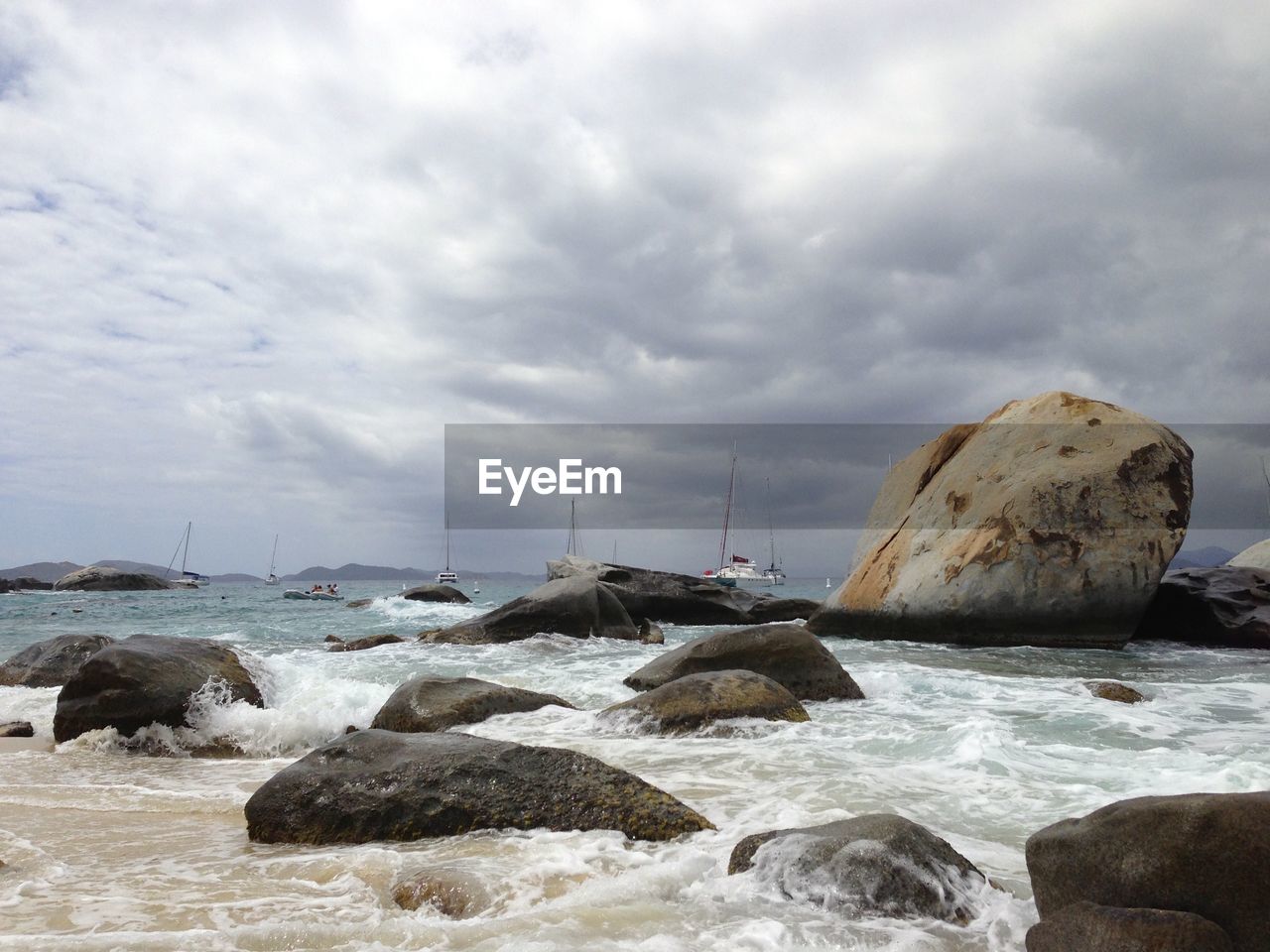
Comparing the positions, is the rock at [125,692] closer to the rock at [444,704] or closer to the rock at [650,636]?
the rock at [444,704]

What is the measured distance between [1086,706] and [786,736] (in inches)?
153

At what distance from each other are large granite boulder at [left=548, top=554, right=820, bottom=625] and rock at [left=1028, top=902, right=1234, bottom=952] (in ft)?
74.0

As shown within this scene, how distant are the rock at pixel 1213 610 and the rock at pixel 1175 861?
15.8m

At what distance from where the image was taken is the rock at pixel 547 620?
17625 millimetres

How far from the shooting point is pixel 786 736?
6941 mm

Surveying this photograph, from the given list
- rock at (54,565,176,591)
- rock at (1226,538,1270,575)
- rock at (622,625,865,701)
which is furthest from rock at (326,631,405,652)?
rock at (54,565,176,591)

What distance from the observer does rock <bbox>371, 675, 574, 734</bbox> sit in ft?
24.5

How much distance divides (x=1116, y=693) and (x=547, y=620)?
11.6m

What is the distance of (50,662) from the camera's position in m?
11.5

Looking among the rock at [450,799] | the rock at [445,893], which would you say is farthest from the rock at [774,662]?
the rock at [445,893]

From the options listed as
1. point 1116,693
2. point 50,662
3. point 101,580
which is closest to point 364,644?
point 50,662

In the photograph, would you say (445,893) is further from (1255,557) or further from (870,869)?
(1255,557)

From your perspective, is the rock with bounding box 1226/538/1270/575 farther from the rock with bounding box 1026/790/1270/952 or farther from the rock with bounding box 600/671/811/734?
the rock with bounding box 1026/790/1270/952

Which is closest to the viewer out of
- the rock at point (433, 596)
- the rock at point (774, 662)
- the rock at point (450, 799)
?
the rock at point (450, 799)
